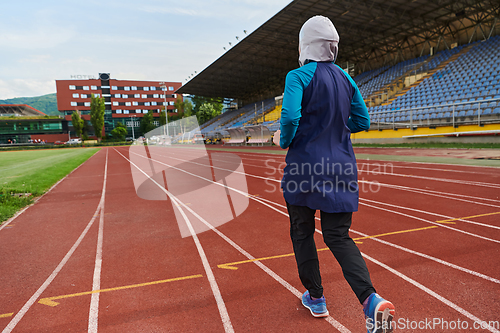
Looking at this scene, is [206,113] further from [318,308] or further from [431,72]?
[318,308]

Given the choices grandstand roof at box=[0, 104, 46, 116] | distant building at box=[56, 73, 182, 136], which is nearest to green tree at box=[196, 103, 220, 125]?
distant building at box=[56, 73, 182, 136]

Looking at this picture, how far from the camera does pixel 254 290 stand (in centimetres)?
294

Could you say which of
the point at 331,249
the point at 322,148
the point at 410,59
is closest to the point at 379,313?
the point at 331,249

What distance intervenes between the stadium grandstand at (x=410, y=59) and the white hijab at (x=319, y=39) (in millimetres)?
18004

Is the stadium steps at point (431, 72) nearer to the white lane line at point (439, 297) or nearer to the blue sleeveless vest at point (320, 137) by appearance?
the white lane line at point (439, 297)

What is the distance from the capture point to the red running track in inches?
98.4

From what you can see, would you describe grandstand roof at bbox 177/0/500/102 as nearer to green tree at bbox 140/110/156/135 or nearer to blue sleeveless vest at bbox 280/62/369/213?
blue sleeveless vest at bbox 280/62/369/213

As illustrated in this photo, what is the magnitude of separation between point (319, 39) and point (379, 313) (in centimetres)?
185

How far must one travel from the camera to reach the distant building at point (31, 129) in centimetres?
7219

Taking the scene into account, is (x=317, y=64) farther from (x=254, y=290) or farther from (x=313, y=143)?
(x=254, y=290)

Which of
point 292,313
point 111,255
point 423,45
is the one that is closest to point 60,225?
point 111,255

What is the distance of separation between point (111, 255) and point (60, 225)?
229 centimetres

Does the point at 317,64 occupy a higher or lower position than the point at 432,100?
lower

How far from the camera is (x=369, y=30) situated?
31.5 metres
